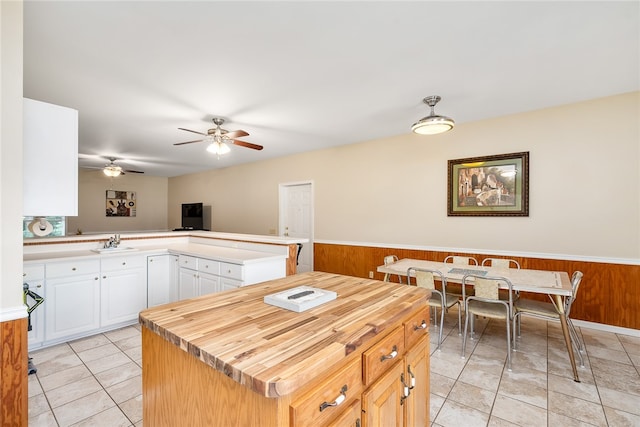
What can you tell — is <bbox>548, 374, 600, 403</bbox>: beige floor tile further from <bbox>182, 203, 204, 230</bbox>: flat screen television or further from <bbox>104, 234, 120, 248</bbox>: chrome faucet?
<bbox>182, 203, 204, 230</bbox>: flat screen television

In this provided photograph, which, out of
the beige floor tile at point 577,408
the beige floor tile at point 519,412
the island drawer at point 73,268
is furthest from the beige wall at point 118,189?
the beige floor tile at point 577,408

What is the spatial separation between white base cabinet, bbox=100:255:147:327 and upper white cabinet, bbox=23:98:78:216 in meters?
1.63

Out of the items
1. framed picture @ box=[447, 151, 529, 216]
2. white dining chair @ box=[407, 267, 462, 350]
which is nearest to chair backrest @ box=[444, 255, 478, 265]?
framed picture @ box=[447, 151, 529, 216]

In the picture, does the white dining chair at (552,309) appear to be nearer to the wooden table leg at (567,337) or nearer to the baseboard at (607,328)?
the wooden table leg at (567,337)

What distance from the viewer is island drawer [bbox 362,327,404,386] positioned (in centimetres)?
98

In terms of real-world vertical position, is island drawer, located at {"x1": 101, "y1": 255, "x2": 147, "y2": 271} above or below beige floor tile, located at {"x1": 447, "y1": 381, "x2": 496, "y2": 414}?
above

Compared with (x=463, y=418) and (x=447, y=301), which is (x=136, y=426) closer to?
(x=463, y=418)

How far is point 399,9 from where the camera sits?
1.75 m

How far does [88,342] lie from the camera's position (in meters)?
2.86

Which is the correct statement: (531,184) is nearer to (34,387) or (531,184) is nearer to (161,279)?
(161,279)

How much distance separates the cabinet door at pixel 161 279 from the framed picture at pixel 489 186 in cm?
380

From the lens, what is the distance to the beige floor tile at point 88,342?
273 centimetres

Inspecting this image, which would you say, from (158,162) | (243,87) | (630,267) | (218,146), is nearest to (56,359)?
(218,146)

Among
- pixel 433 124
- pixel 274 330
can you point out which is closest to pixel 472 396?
pixel 274 330
